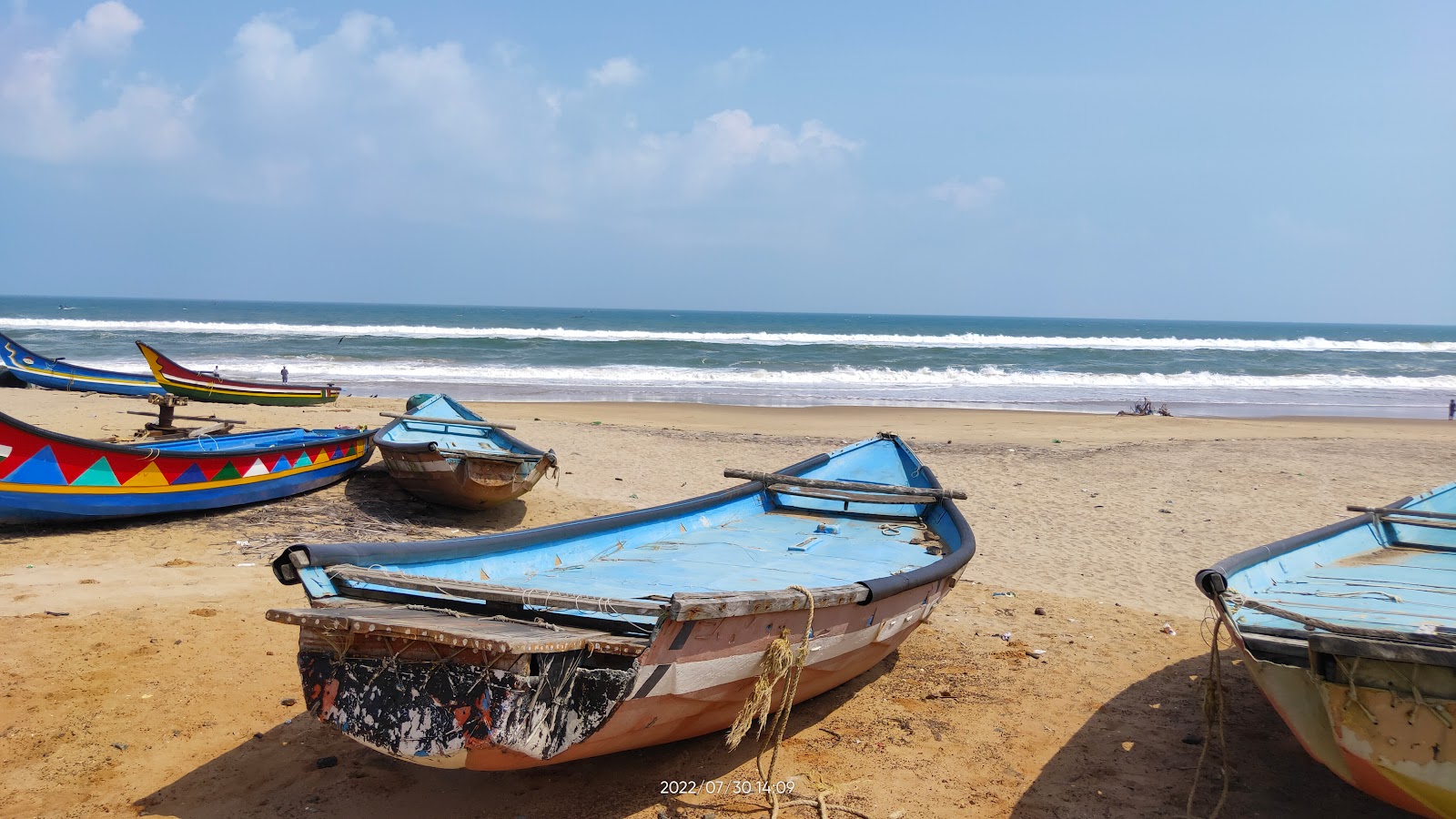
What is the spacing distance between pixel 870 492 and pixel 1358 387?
3234 cm

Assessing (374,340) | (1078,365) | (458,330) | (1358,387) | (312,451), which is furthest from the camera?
(458,330)

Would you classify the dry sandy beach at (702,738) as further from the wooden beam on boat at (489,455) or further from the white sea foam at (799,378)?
the white sea foam at (799,378)

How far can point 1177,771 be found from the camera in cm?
428

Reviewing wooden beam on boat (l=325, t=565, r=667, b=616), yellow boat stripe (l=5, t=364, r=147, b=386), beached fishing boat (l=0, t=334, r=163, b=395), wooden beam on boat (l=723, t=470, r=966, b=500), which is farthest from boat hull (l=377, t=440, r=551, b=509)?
yellow boat stripe (l=5, t=364, r=147, b=386)

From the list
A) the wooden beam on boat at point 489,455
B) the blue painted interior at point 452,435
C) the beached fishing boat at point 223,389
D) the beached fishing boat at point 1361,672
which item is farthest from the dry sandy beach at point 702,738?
the beached fishing boat at point 223,389

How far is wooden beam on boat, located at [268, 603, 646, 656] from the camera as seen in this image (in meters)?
3.09

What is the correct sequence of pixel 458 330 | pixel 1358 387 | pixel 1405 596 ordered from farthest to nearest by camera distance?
pixel 458 330 < pixel 1358 387 < pixel 1405 596

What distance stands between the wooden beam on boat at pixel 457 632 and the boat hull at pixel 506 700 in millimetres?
87

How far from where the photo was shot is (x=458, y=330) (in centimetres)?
5659

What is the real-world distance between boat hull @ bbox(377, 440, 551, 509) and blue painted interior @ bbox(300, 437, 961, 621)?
9.99ft

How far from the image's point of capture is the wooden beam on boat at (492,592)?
3773mm

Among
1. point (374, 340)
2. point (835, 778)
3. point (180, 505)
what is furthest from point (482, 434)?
point (374, 340)

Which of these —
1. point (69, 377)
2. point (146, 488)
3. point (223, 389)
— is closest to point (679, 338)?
point (223, 389)

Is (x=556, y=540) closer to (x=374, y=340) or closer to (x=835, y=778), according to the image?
(x=835, y=778)
